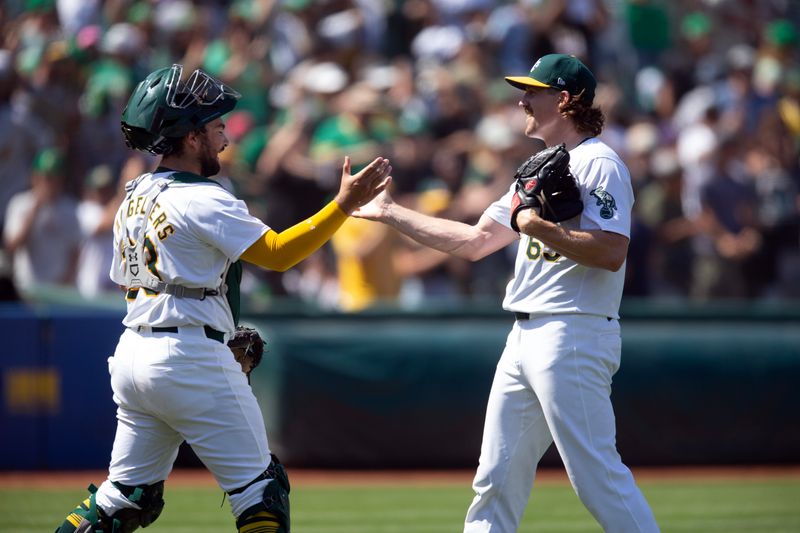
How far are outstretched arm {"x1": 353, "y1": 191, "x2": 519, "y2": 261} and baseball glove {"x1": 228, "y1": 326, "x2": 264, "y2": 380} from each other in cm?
82

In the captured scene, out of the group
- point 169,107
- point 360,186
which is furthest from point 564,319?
point 169,107

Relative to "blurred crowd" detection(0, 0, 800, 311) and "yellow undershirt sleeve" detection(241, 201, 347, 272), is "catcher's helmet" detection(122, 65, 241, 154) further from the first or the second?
"blurred crowd" detection(0, 0, 800, 311)

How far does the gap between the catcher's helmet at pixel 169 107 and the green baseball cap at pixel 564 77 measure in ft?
4.48

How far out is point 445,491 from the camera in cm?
944

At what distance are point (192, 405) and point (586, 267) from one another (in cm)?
175

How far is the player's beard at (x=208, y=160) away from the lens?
498 cm

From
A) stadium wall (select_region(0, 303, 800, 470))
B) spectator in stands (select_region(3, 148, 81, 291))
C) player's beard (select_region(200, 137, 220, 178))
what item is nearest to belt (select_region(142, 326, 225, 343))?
player's beard (select_region(200, 137, 220, 178))

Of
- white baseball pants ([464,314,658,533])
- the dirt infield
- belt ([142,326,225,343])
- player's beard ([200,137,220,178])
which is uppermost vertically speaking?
player's beard ([200,137,220,178])

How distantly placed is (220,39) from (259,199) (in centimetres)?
319

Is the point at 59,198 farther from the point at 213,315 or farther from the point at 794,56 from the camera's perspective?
the point at 794,56

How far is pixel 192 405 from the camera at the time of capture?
15.4 ft

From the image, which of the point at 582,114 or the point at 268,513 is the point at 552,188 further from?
the point at 268,513

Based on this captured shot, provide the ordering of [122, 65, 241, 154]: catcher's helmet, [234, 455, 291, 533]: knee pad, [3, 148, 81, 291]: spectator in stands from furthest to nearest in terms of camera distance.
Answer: [3, 148, 81, 291]: spectator in stands, [122, 65, 241, 154]: catcher's helmet, [234, 455, 291, 533]: knee pad

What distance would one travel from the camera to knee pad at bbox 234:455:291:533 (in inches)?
185
